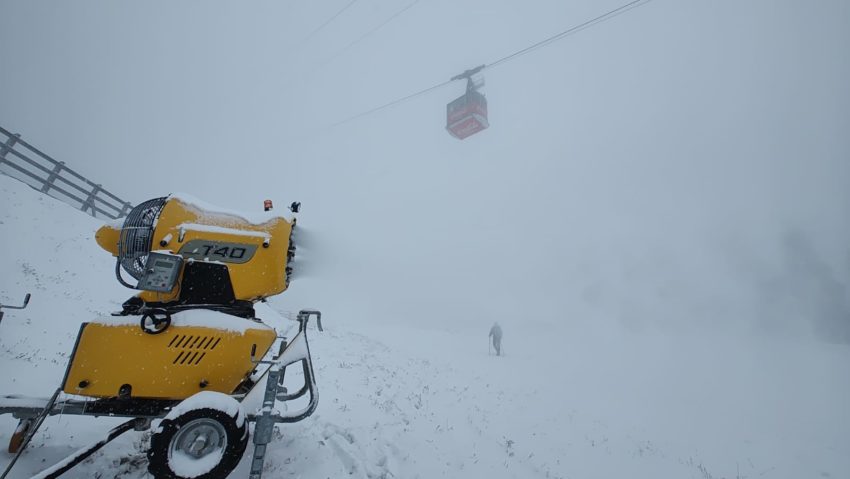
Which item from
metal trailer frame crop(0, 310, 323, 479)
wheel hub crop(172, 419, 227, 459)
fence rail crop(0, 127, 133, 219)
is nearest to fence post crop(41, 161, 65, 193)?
fence rail crop(0, 127, 133, 219)

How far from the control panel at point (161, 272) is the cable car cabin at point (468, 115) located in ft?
50.3

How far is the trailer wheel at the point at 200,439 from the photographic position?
210 centimetres

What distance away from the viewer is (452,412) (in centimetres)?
718

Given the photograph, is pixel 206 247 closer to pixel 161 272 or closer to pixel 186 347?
pixel 161 272

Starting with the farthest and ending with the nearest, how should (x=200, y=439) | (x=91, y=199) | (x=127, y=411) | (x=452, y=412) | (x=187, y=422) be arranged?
(x=91, y=199) < (x=452, y=412) < (x=127, y=411) < (x=200, y=439) < (x=187, y=422)

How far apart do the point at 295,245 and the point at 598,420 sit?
998 centimetres

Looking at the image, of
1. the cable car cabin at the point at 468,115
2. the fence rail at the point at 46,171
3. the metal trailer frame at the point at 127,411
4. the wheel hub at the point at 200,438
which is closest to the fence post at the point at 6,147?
the fence rail at the point at 46,171

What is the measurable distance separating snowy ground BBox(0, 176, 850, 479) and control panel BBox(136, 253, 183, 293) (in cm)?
173

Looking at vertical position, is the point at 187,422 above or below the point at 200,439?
above

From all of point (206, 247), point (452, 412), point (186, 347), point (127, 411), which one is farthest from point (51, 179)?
point (452, 412)

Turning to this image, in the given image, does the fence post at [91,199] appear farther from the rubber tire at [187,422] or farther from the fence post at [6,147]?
the rubber tire at [187,422]

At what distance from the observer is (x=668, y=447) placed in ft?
27.6

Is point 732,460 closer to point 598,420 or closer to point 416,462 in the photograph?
point 598,420

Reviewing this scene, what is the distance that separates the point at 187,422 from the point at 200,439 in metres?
0.25
